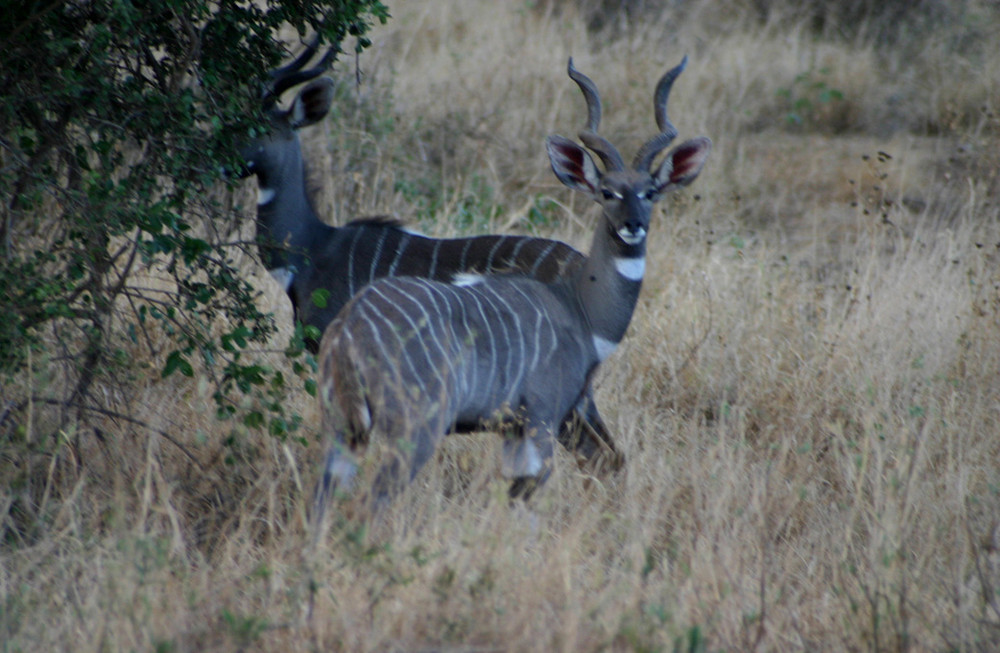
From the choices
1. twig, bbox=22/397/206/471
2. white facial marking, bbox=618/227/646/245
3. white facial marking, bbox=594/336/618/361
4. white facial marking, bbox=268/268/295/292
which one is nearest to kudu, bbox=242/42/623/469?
white facial marking, bbox=268/268/295/292

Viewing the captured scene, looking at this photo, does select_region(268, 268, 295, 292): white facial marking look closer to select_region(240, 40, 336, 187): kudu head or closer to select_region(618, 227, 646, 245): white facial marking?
select_region(240, 40, 336, 187): kudu head

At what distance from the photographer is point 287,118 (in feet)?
15.5

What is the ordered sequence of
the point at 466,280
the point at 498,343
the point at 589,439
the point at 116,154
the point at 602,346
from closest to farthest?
the point at 498,343, the point at 116,154, the point at 466,280, the point at 602,346, the point at 589,439

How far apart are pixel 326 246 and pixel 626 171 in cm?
133

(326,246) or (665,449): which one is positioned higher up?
(326,246)

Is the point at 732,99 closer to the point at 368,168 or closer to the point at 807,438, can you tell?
the point at 368,168

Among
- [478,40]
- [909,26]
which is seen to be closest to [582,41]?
[478,40]

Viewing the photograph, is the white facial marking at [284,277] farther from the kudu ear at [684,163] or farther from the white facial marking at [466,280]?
the kudu ear at [684,163]

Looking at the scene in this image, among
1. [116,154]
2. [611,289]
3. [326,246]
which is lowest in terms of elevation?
[326,246]

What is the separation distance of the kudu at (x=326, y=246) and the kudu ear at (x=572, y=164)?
1.03 ft

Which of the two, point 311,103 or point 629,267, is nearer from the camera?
point 629,267

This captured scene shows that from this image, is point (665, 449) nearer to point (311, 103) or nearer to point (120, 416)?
point (120, 416)

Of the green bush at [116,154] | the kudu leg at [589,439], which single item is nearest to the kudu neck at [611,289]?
the kudu leg at [589,439]

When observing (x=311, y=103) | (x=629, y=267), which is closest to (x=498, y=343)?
(x=629, y=267)
